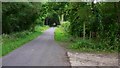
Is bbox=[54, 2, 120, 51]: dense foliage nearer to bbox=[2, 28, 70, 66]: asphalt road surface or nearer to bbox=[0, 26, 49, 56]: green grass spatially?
bbox=[2, 28, 70, 66]: asphalt road surface

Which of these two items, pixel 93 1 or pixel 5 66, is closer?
pixel 5 66

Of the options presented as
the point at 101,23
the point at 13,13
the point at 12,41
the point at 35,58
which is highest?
the point at 13,13

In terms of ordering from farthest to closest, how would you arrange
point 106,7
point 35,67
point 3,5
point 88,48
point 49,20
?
point 49,20 → point 3,5 → point 106,7 → point 88,48 → point 35,67

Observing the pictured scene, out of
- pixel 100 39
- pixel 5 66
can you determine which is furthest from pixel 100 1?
pixel 5 66

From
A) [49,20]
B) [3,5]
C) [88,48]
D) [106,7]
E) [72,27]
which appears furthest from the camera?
[49,20]

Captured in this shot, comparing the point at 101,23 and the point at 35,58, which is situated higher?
the point at 101,23

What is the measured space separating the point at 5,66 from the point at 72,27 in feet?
64.6

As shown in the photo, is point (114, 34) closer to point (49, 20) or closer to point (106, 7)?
point (106, 7)

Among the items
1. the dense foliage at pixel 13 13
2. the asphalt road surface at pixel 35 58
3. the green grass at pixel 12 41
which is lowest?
the green grass at pixel 12 41

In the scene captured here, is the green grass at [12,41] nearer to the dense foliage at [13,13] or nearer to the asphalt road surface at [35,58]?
the asphalt road surface at [35,58]

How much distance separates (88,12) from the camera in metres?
22.2

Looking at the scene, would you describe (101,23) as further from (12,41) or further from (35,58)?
(35,58)

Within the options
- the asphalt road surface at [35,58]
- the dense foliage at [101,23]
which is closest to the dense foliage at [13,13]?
the dense foliage at [101,23]

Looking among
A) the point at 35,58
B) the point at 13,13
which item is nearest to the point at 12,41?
the point at 13,13
